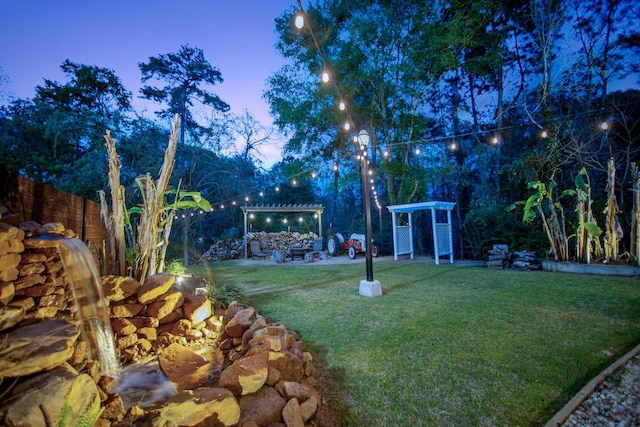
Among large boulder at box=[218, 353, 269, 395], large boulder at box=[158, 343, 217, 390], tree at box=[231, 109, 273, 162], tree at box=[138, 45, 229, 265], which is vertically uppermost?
tree at box=[138, 45, 229, 265]

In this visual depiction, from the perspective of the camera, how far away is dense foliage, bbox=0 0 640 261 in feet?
30.0

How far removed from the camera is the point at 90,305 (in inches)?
92.4

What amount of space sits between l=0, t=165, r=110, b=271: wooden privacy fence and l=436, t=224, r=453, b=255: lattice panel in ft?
29.6

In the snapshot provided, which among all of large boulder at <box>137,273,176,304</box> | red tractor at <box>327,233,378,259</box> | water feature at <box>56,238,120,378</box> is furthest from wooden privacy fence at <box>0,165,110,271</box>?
red tractor at <box>327,233,378,259</box>

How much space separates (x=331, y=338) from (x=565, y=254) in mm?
7601

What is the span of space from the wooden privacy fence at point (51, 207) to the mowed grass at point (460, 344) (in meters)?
2.48

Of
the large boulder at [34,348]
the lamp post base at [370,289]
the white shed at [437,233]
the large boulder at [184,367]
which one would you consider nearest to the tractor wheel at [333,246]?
the white shed at [437,233]

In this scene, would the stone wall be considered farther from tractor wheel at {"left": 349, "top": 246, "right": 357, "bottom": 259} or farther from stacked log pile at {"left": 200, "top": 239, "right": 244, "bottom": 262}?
stacked log pile at {"left": 200, "top": 239, "right": 244, "bottom": 262}

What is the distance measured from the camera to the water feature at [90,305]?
2.16m

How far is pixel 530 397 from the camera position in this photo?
188cm

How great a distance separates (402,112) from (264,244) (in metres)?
9.76

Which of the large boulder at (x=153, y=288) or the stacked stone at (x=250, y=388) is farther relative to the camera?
the large boulder at (x=153, y=288)

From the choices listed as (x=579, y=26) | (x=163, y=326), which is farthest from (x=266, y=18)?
(x=579, y=26)

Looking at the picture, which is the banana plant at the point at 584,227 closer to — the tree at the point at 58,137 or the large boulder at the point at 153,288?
the large boulder at the point at 153,288
